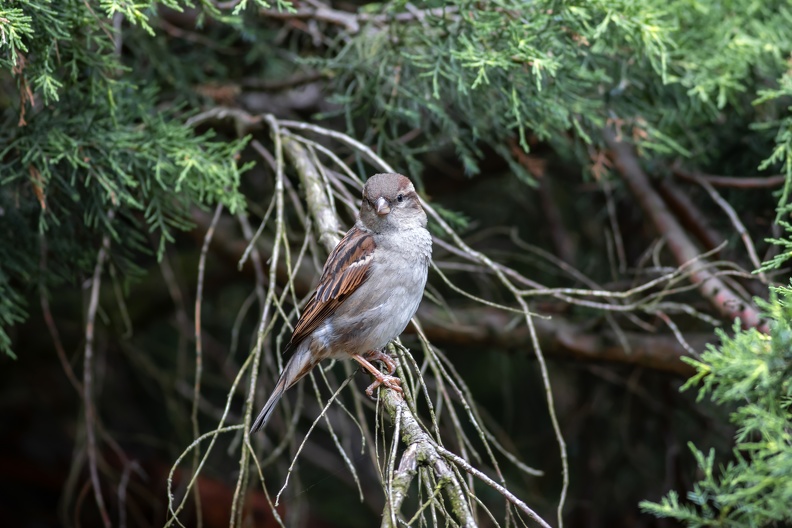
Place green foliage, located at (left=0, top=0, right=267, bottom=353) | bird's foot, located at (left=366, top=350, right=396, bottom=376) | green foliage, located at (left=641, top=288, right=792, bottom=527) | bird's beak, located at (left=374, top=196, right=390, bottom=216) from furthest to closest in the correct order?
bird's foot, located at (left=366, top=350, right=396, bottom=376) < bird's beak, located at (left=374, top=196, right=390, bottom=216) < green foliage, located at (left=0, top=0, right=267, bottom=353) < green foliage, located at (left=641, top=288, right=792, bottom=527)

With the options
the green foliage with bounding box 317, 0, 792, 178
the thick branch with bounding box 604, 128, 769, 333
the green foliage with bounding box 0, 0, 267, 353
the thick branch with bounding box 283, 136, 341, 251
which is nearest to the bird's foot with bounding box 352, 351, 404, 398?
the thick branch with bounding box 283, 136, 341, 251

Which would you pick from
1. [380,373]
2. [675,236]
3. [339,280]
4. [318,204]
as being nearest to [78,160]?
[318,204]

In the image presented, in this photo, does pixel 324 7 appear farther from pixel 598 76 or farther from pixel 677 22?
pixel 677 22

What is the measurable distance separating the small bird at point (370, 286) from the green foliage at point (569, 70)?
436 mm

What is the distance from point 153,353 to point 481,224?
7.45 ft

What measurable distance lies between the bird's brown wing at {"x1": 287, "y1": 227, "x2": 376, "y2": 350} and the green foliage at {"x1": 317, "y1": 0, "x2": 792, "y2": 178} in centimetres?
58

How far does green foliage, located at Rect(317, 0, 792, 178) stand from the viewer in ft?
9.50

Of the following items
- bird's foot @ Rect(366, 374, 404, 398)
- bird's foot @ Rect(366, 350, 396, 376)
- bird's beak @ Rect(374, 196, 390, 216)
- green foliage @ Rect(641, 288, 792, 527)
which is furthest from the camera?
bird's foot @ Rect(366, 350, 396, 376)

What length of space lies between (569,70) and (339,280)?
1.19 m

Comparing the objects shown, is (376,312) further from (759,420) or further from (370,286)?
(759,420)

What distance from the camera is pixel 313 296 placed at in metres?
2.86

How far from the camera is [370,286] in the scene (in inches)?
111

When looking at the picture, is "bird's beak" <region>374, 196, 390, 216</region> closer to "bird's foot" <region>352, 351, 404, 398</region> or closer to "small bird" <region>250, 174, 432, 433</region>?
"small bird" <region>250, 174, 432, 433</region>

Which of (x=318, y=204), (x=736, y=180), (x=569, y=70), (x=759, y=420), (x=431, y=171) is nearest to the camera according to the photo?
(x=759, y=420)
